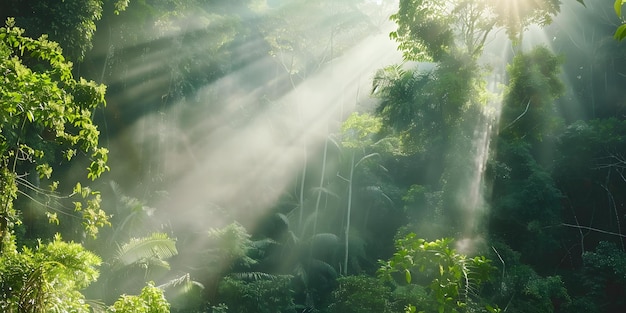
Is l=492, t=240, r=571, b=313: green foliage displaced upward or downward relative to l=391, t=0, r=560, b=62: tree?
downward

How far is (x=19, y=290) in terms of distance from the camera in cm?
215

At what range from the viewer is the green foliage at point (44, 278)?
2039 millimetres

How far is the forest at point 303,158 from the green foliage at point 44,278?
0.04 ft

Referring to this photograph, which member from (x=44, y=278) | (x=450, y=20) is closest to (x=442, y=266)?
(x=44, y=278)

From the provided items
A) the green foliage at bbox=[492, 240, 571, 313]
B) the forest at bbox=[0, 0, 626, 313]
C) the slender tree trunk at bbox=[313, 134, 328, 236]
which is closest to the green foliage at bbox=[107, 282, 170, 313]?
the forest at bbox=[0, 0, 626, 313]

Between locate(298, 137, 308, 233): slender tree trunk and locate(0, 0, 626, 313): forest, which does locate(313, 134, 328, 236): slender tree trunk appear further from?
locate(298, 137, 308, 233): slender tree trunk

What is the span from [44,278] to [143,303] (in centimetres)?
64

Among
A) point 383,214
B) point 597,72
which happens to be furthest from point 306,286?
point 597,72

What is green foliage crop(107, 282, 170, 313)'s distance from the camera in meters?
2.54

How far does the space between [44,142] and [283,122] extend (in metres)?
10.0

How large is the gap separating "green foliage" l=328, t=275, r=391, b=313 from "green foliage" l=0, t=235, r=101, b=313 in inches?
273

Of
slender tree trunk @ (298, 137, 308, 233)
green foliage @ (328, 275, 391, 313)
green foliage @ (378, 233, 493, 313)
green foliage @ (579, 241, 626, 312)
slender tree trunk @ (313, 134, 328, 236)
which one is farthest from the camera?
slender tree trunk @ (298, 137, 308, 233)

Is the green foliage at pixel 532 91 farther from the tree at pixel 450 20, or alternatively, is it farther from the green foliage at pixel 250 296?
the green foliage at pixel 250 296

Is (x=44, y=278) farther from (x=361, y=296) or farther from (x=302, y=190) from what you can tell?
(x=302, y=190)
